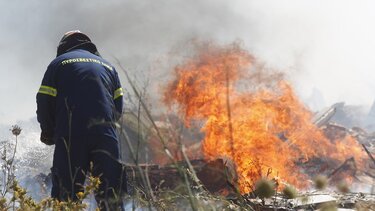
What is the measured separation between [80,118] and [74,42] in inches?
45.4

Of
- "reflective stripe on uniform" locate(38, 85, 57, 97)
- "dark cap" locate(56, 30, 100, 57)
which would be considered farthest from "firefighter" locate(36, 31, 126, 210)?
"dark cap" locate(56, 30, 100, 57)

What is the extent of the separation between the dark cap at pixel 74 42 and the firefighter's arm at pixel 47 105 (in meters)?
0.53

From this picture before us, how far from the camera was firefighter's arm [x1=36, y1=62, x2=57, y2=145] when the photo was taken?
3656 mm

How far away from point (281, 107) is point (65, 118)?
887 cm

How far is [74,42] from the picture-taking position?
4246 mm

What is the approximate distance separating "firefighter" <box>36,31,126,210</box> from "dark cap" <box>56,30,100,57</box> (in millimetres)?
185

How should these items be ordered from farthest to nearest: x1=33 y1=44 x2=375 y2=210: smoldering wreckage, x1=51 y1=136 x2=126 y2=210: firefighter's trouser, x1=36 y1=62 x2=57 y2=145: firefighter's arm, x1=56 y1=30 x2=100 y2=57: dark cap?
x1=33 y1=44 x2=375 y2=210: smoldering wreckage → x1=56 y1=30 x2=100 y2=57: dark cap → x1=36 y1=62 x2=57 y2=145: firefighter's arm → x1=51 y1=136 x2=126 y2=210: firefighter's trouser

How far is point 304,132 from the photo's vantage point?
42.6 feet

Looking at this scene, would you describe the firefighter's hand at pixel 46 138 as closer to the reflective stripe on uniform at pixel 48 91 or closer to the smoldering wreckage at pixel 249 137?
the reflective stripe on uniform at pixel 48 91

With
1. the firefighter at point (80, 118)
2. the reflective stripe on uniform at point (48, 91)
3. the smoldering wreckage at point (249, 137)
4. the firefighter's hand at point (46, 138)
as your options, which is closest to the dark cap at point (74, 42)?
the firefighter at point (80, 118)

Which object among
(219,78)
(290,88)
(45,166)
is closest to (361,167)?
(290,88)

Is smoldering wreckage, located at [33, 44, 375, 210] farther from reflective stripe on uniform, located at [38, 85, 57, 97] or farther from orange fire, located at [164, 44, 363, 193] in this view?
reflective stripe on uniform, located at [38, 85, 57, 97]

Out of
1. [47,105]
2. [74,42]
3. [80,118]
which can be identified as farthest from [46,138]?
[74,42]

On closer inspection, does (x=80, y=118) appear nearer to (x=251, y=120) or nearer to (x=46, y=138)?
(x=46, y=138)
